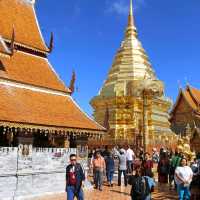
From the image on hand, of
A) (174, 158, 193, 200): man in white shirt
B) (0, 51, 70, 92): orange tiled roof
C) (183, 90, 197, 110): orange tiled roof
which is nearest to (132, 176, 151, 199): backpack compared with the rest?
(174, 158, 193, 200): man in white shirt

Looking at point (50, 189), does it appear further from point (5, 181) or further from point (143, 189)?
point (143, 189)

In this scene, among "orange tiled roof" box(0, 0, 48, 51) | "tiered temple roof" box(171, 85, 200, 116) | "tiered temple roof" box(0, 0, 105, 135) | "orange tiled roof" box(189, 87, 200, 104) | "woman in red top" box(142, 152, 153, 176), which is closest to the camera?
"woman in red top" box(142, 152, 153, 176)

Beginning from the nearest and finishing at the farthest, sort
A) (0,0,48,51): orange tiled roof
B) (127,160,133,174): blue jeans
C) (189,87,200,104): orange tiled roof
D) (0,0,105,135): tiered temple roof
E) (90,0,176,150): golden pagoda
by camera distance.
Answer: (0,0,105,135): tiered temple roof → (0,0,48,51): orange tiled roof → (127,160,133,174): blue jeans → (90,0,176,150): golden pagoda → (189,87,200,104): orange tiled roof

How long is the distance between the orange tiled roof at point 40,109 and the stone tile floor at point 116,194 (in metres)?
2.42

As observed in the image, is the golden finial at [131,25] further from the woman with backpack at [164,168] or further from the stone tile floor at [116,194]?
the stone tile floor at [116,194]

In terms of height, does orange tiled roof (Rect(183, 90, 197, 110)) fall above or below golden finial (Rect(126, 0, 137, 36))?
below

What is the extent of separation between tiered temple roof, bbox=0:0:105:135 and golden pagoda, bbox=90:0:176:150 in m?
16.0

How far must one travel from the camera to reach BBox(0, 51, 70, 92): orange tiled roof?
14812mm

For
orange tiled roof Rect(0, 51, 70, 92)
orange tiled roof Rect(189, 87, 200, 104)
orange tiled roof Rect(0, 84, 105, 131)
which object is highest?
orange tiled roof Rect(189, 87, 200, 104)

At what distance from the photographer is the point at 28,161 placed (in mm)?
12469

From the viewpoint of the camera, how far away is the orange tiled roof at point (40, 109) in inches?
497

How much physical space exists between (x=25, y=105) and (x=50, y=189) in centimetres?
304

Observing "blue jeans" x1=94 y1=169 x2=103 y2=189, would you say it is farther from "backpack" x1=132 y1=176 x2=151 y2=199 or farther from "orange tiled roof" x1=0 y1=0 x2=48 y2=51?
"backpack" x1=132 y1=176 x2=151 y2=199

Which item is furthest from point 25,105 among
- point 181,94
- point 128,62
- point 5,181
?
point 181,94
